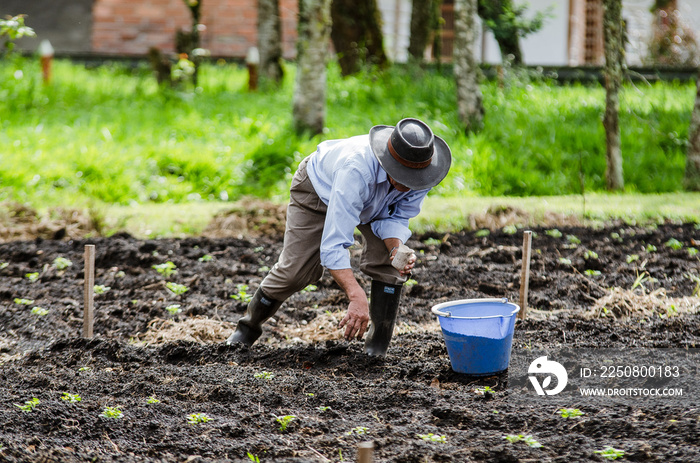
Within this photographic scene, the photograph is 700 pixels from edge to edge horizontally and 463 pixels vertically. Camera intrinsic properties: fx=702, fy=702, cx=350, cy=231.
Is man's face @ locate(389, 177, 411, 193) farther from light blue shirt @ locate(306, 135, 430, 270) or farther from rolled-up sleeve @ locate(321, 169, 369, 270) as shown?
rolled-up sleeve @ locate(321, 169, 369, 270)

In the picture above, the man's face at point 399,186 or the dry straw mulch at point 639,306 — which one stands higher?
the man's face at point 399,186

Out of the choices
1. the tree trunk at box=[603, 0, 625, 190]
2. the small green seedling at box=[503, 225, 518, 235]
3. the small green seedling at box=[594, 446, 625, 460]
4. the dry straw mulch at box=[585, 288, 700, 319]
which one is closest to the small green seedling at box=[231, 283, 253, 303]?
the dry straw mulch at box=[585, 288, 700, 319]

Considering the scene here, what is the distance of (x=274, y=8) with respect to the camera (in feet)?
42.2

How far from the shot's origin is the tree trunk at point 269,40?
12867mm

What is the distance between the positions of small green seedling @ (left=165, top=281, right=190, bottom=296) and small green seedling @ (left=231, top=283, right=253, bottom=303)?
39 cm

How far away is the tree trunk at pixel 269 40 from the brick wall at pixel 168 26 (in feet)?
13.5

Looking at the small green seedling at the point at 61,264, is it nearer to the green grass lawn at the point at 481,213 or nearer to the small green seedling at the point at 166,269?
the small green seedling at the point at 166,269

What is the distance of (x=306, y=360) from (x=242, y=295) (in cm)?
145

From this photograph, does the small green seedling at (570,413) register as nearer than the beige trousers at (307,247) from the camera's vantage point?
Yes

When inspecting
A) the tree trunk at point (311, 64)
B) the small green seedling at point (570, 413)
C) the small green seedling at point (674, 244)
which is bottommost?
the small green seedling at point (570, 413)

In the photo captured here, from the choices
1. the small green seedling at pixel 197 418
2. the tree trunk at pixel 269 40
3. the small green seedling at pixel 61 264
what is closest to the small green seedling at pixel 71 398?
the small green seedling at pixel 197 418

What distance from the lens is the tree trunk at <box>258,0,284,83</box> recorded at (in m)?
12.9

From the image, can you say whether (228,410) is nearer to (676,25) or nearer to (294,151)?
(294,151)

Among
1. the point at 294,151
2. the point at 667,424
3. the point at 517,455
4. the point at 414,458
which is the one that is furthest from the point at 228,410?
the point at 294,151
